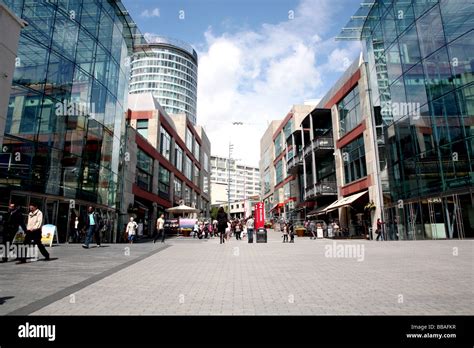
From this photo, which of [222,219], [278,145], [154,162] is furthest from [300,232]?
[278,145]

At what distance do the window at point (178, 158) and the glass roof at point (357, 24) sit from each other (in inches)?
1115

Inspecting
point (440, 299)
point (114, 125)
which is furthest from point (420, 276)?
point (114, 125)

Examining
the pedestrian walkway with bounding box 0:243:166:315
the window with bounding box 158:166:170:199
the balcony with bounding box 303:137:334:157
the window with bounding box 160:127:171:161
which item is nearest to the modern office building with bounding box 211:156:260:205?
the window with bounding box 158:166:170:199

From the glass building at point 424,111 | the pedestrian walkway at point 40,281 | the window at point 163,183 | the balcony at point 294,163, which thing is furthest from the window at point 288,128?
the pedestrian walkway at point 40,281

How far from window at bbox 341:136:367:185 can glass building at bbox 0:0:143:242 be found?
2163 cm

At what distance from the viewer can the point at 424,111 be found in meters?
21.6

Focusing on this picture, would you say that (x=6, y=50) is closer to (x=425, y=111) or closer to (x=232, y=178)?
(x=425, y=111)

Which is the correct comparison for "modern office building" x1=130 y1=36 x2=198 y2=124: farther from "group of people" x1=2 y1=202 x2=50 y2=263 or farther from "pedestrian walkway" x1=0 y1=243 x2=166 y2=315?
"pedestrian walkway" x1=0 y1=243 x2=166 y2=315

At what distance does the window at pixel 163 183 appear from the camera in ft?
131

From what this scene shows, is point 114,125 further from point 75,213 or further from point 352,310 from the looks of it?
point 352,310

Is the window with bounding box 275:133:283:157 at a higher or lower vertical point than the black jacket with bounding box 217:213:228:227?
higher

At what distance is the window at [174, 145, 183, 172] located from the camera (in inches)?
1899

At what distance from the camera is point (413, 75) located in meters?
22.7

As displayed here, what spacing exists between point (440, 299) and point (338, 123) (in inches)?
1247
